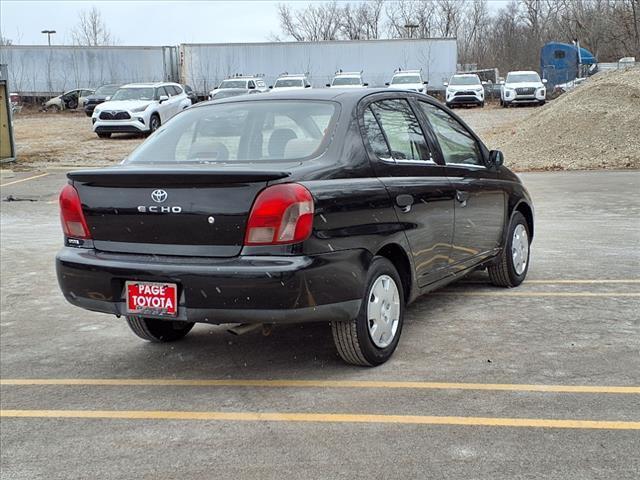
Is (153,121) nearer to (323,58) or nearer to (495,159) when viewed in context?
(323,58)

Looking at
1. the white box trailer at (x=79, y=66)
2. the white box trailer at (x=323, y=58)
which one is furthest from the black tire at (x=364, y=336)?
the white box trailer at (x=79, y=66)

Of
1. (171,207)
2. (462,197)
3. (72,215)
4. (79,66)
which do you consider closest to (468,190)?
Answer: (462,197)

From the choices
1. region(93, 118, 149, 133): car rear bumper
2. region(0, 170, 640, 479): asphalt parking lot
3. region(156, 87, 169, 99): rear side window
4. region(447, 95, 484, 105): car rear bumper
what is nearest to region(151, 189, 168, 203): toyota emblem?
region(0, 170, 640, 479): asphalt parking lot

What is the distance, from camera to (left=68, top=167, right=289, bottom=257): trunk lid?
436 centimetres

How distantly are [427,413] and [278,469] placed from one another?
3.11 feet

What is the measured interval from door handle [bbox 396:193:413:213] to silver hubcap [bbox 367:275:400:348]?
1.51 feet

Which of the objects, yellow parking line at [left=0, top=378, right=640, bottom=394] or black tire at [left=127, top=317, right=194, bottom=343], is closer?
yellow parking line at [left=0, top=378, right=640, bottom=394]

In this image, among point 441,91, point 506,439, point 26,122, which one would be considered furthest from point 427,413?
point 441,91

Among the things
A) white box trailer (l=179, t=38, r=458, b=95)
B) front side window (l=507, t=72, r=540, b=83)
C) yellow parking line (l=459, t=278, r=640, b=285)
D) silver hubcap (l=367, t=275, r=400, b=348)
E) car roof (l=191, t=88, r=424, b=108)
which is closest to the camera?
silver hubcap (l=367, t=275, r=400, b=348)

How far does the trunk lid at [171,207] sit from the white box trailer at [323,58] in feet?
136

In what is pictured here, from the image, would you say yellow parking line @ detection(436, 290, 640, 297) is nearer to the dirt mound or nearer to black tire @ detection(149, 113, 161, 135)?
the dirt mound

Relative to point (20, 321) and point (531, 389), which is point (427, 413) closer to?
point (531, 389)

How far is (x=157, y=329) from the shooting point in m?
5.69

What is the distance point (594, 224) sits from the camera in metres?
10.5
